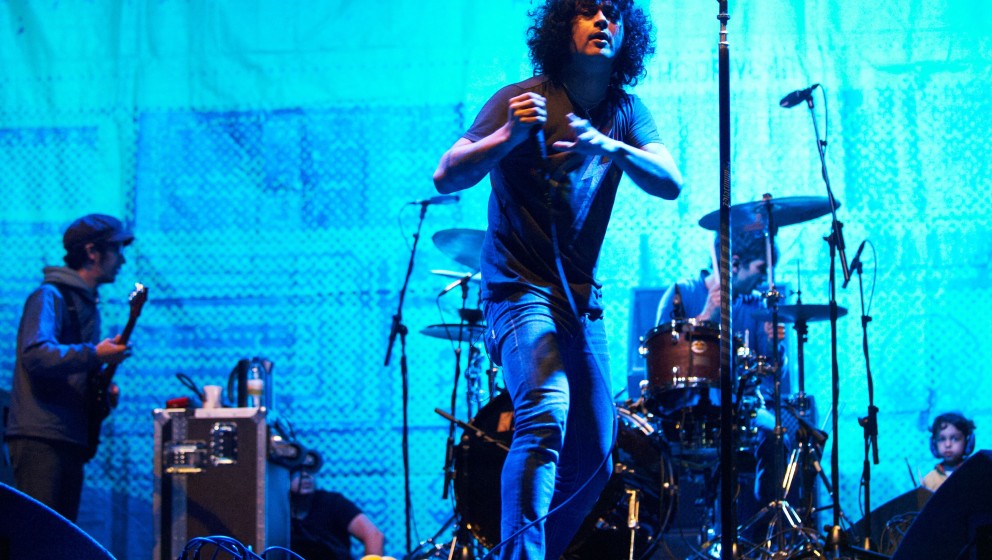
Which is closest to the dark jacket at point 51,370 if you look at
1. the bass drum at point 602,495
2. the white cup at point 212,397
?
the white cup at point 212,397

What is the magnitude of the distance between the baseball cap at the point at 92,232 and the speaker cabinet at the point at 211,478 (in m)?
1.06

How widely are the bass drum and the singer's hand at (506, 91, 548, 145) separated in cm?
250

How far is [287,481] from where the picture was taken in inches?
241

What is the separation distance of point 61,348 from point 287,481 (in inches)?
63.9

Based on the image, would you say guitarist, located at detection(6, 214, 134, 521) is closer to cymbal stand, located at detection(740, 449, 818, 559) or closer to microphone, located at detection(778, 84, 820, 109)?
cymbal stand, located at detection(740, 449, 818, 559)

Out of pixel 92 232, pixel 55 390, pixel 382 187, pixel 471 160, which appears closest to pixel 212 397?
pixel 55 390

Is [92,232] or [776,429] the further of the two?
[92,232]

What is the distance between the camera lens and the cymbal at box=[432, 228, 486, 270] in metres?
5.81

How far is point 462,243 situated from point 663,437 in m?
1.64

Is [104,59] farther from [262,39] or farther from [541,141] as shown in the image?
[541,141]

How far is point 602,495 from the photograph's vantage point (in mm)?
4957

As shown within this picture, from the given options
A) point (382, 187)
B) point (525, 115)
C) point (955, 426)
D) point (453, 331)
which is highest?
point (382, 187)

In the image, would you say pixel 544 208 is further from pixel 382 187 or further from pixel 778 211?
pixel 382 187

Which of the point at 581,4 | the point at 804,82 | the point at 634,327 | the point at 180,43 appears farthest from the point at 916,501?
the point at 180,43
